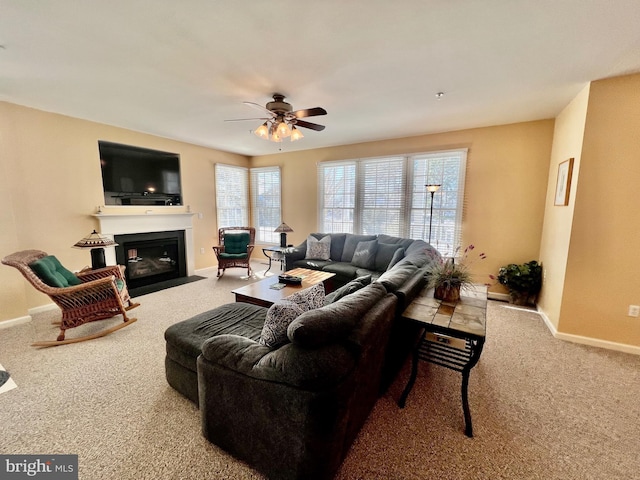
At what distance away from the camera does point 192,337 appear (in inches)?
72.1

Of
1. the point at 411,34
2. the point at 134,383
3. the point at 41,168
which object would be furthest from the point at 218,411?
the point at 41,168

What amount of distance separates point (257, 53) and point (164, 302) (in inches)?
137

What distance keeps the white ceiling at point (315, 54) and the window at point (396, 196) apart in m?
1.08

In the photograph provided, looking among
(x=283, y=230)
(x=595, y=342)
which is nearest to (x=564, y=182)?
(x=595, y=342)

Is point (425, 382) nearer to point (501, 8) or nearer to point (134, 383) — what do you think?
point (134, 383)

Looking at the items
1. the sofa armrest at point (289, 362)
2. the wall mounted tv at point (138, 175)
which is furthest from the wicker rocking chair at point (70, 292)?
the sofa armrest at point (289, 362)

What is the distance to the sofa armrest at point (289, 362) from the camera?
3.66 ft

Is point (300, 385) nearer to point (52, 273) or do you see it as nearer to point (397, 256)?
point (397, 256)

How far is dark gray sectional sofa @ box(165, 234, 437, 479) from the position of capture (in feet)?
3.75

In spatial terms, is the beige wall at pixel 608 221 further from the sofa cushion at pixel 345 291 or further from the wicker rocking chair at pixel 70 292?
the wicker rocking chair at pixel 70 292

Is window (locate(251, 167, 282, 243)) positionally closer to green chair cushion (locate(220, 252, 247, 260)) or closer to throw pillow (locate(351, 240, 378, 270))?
green chair cushion (locate(220, 252, 247, 260))

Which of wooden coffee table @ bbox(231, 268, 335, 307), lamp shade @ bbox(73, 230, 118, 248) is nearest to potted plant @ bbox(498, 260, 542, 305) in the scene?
wooden coffee table @ bbox(231, 268, 335, 307)

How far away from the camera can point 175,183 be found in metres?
4.92

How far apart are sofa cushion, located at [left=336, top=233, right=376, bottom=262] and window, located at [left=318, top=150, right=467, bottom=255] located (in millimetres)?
449
